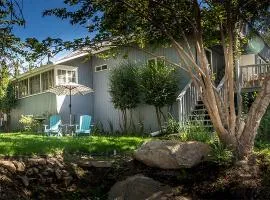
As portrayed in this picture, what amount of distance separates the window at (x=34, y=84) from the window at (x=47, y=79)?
2.75 feet

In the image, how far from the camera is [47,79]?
24.0 m

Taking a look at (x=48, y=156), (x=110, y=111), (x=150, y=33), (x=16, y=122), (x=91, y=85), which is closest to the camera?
(x=48, y=156)

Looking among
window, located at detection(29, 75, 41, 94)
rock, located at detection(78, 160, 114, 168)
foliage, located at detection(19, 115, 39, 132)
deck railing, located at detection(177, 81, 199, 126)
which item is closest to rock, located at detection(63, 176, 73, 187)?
rock, located at detection(78, 160, 114, 168)

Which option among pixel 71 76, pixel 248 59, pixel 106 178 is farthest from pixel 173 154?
pixel 248 59

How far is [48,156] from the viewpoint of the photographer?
10586 mm

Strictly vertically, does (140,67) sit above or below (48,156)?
above

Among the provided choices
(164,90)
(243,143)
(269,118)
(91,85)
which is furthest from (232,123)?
(91,85)

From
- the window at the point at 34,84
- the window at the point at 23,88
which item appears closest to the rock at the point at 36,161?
the window at the point at 34,84

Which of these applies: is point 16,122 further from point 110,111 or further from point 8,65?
point 8,65

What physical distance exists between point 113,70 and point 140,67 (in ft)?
5.21

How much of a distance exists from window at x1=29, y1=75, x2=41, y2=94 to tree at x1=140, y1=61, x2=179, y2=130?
9022 millimetres

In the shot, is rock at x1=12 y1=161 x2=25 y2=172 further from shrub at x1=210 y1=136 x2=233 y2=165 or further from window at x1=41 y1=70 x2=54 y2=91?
window at x1=41 y1=70 x2=54 y2=91

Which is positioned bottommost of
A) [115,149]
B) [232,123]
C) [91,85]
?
[115,149]

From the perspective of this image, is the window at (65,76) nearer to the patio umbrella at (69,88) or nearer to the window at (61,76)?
the window at (61,76)
